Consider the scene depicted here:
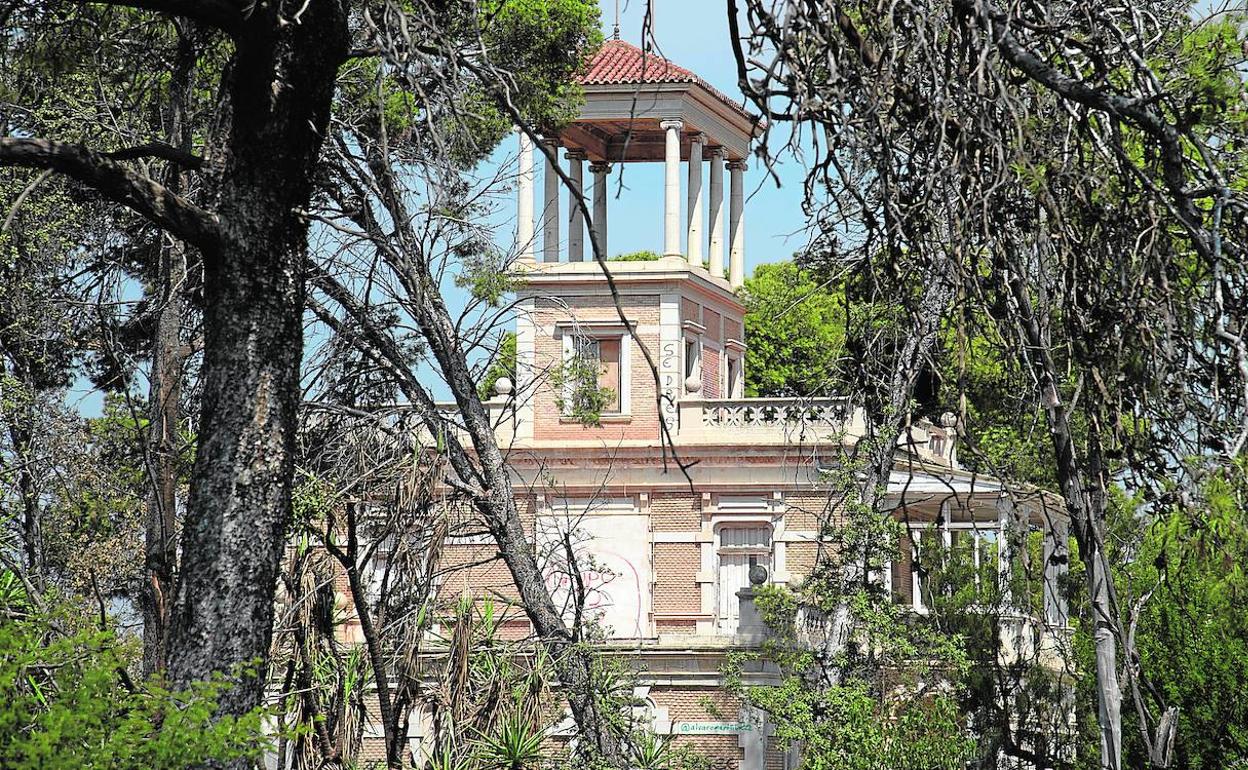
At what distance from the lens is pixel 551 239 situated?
112 ft

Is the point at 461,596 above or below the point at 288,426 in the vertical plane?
below

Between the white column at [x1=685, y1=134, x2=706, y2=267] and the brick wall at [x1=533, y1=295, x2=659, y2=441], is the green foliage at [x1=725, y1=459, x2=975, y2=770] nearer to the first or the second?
the brick wall at [x1=533, y1=295, x2=659, y2=441]

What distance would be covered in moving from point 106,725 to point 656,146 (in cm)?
3049

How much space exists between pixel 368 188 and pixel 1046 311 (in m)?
9.17

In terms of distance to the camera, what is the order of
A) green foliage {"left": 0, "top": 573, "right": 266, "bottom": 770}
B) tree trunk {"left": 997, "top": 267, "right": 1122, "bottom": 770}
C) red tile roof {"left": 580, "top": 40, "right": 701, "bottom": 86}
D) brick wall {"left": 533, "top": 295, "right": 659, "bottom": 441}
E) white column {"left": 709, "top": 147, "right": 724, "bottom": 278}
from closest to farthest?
tree trunk {"left": 997, "top": 267, "right": 1122, "bottom": 770} < green foliage {"left": 0, "top": 573, "right": 266, "bottom": 770} < red tile roof {"left": 580, "top": 40, "right": 701, "bottom": 86} < brick wall {"left": 533, "top": 295, "right": 659, "bottom": 441} < white column {"left": 709, "top": 147, "right": 724, "bottom": 278}

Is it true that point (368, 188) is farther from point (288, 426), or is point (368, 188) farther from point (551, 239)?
point (551, 239)

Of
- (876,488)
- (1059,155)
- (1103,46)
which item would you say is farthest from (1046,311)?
(876,488)

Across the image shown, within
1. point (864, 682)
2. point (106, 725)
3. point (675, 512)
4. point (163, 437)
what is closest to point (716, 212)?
point (675, 512)

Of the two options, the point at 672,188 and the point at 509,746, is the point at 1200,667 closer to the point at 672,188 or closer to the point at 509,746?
the point at 509,746

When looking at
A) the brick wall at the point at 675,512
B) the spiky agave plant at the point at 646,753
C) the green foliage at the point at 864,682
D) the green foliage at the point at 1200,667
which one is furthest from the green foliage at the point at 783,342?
the spiky agave plant at the point at 646,753

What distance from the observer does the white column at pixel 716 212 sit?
34844 millimetres

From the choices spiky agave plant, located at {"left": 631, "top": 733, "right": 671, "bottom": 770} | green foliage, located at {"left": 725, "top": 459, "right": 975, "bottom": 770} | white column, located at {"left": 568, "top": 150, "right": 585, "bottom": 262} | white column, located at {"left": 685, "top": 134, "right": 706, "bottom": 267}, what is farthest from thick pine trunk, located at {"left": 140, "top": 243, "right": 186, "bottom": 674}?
white column, located at {"left": 685, "top": 134, "right": 706, "bottom": 267}

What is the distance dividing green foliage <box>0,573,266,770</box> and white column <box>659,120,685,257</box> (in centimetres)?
2750

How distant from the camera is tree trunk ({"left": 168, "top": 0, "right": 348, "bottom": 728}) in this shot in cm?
512
